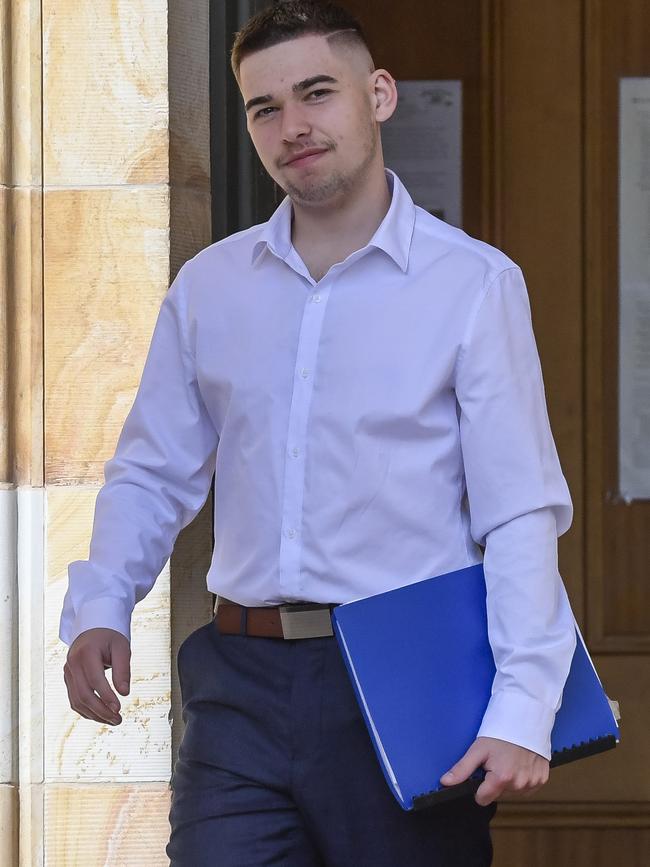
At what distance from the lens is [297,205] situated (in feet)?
6.91

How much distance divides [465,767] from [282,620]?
1.14 feet

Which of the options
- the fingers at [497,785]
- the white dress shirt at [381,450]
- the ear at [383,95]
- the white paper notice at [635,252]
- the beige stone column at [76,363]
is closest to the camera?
the fingers at [497,785]

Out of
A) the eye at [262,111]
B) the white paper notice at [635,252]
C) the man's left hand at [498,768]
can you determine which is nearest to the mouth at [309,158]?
the eye at [262,111]

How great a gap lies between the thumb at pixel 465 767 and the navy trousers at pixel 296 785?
17cm

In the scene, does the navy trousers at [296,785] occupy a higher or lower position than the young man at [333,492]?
lower

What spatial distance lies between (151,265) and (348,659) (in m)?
1.09

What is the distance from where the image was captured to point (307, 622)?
195 cm

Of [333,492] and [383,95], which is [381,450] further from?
[383,95]

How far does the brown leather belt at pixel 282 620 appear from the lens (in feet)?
6.37

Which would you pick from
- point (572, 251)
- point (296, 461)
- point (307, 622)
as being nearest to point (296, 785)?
point (307, 622)

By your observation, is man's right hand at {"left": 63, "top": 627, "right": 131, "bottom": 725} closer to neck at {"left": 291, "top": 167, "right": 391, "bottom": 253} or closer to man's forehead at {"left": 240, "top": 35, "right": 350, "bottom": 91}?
neck at {"left": 291, "top": 167, "right": 391, "bottom": 253}

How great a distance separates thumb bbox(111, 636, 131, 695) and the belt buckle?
23 cm

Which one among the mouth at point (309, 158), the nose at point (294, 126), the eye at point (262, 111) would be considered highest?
the eye at point (262, 111)

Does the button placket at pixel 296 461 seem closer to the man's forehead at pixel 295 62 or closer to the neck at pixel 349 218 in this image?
the neck at pixel 349 218
